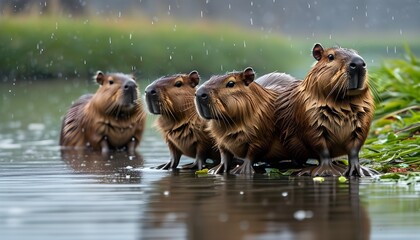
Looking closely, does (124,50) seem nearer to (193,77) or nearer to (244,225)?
(193,77)

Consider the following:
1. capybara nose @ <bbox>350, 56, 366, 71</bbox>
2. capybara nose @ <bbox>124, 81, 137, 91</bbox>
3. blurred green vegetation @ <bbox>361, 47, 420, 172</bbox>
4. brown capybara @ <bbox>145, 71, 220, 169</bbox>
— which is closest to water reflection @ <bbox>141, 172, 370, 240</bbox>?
capybara nose @ <bbox>350, 56, 366, 71</bbox>

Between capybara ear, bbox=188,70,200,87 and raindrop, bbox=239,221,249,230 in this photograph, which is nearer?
raindrop, bbox=239,221,249,230

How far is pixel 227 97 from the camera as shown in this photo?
30.1 feet

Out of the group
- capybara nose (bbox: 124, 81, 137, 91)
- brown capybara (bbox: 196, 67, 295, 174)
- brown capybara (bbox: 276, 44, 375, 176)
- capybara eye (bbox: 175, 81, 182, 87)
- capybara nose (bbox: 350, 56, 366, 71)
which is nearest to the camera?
capybara nose (bbox: 350, 56, 366, 71)

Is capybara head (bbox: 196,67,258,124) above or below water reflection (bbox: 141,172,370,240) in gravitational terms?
above

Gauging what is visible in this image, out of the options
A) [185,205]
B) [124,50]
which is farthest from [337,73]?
[124,50]

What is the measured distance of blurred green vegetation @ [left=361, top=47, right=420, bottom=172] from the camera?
9.49 metres

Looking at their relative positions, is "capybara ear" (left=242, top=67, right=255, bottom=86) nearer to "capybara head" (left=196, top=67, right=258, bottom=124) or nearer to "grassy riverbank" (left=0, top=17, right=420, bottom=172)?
"capybara head" (left=196, top=67, right=258, bottom=124)

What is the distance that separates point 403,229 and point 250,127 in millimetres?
2988

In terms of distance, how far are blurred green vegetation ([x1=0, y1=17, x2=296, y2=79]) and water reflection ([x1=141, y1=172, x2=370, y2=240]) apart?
19373mm

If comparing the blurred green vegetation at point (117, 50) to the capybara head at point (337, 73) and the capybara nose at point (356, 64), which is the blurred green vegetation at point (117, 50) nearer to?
the capybara head at point (337, 73)

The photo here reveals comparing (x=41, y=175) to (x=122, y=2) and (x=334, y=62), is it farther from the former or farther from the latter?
(x=122, y=2)

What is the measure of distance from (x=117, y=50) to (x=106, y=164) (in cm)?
1825

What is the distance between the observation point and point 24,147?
13.3 metres
